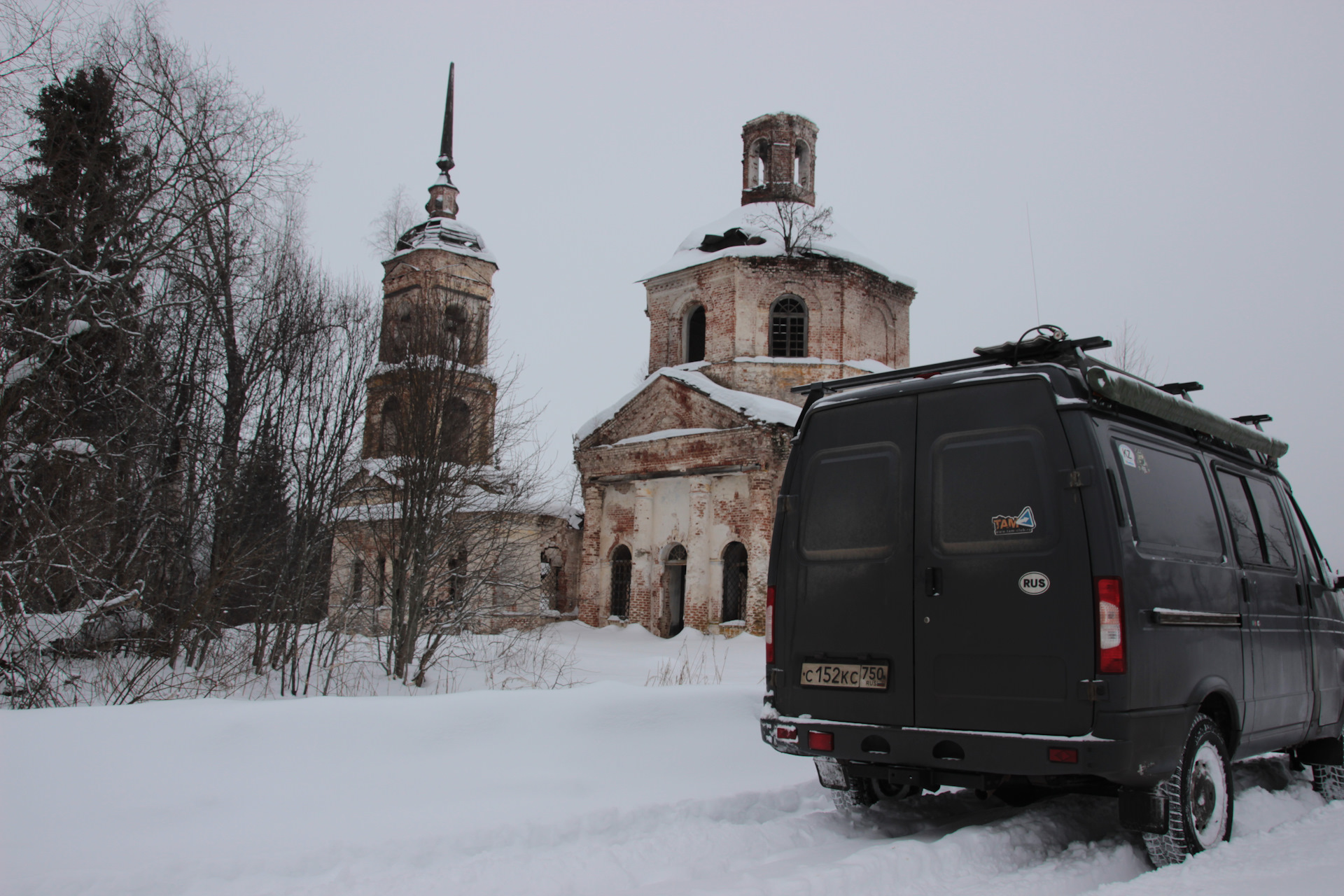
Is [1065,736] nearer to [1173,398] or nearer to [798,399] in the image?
[1173,398]

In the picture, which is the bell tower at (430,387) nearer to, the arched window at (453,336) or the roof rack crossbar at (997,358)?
the arched window at (453,336)

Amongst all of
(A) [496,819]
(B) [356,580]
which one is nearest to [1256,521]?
(A) [496,819]

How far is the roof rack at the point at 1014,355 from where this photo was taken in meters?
4.58

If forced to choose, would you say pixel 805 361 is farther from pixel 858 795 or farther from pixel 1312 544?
pixel 858 795

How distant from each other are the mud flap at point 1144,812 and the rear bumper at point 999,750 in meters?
0.07

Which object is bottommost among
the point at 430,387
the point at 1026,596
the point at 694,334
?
the point at 1026,596

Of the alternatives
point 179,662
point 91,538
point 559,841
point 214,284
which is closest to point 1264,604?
point 559,841

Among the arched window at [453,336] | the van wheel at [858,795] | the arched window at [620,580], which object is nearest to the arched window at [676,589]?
the arched window at [620,580]

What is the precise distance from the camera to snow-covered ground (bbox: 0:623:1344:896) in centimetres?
394

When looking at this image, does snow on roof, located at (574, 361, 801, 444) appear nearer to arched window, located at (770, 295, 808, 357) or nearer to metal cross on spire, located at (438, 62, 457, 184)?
arched window, located at (770, 295, 808, 357)

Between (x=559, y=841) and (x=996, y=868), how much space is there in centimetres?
212

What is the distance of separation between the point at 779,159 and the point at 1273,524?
2411cm

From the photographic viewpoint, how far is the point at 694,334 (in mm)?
27000

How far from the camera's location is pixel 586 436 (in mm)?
26531
